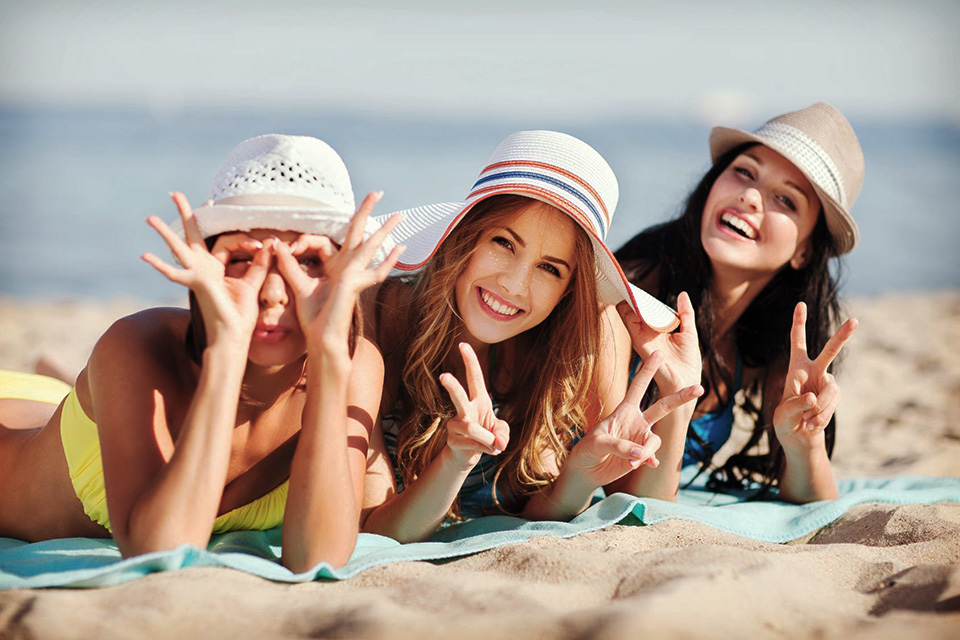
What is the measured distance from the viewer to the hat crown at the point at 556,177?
2.98 meters

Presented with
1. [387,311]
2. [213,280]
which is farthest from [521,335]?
[213,280]

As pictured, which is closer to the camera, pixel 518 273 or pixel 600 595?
pixel 600 595

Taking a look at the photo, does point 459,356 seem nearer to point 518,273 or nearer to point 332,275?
point 518,273

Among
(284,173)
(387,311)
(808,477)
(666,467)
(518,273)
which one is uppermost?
(284,173)

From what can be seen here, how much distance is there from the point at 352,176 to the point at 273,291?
15611mm

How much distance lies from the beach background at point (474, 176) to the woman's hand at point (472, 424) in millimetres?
326

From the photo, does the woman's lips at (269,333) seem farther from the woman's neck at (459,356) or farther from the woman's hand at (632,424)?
the woman's hand at (632,424)

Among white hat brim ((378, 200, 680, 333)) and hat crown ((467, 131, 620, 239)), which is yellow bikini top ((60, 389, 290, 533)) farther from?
hat crown ((467, 131, 620, 239))

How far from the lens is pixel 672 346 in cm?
338

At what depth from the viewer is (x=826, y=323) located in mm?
4383

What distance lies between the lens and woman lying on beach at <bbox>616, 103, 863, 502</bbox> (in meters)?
4.09

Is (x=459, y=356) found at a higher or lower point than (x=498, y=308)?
lower

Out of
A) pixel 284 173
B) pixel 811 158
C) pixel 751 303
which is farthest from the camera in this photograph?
pixel 751 303

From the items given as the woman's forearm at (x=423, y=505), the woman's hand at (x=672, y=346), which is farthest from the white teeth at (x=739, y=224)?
the woman's forearm at (x=423, y=505)
